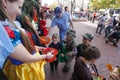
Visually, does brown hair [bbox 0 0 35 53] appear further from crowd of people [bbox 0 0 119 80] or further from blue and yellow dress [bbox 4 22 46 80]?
blue and yellow dress [bbox 4 22 46 80]

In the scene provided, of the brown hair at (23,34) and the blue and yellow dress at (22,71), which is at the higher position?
the brown hair at (23,34)

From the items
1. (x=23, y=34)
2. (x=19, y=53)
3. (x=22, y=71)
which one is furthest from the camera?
(x=22, y=71)

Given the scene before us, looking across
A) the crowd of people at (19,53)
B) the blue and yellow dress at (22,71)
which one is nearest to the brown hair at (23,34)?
the crowd of people at (19,53)

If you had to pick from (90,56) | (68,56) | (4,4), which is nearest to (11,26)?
(4,4)

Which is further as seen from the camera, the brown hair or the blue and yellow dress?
the blue and yellow dress

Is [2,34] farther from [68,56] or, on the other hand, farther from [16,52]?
[68,56]

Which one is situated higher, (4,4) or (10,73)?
(4,4)

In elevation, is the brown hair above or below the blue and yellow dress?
above

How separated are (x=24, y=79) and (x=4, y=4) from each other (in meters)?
0.73

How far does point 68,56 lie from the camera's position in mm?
5719

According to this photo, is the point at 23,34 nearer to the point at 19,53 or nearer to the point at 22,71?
the point at 19,53

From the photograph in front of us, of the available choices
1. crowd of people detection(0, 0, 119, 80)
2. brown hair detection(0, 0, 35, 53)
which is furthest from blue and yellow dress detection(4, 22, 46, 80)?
brown hair detection(0, 0, 35, 53)

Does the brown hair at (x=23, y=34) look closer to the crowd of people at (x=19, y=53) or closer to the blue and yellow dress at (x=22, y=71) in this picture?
the crowd of people at (x=19, y=53)

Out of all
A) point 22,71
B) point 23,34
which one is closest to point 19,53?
point 23,34
